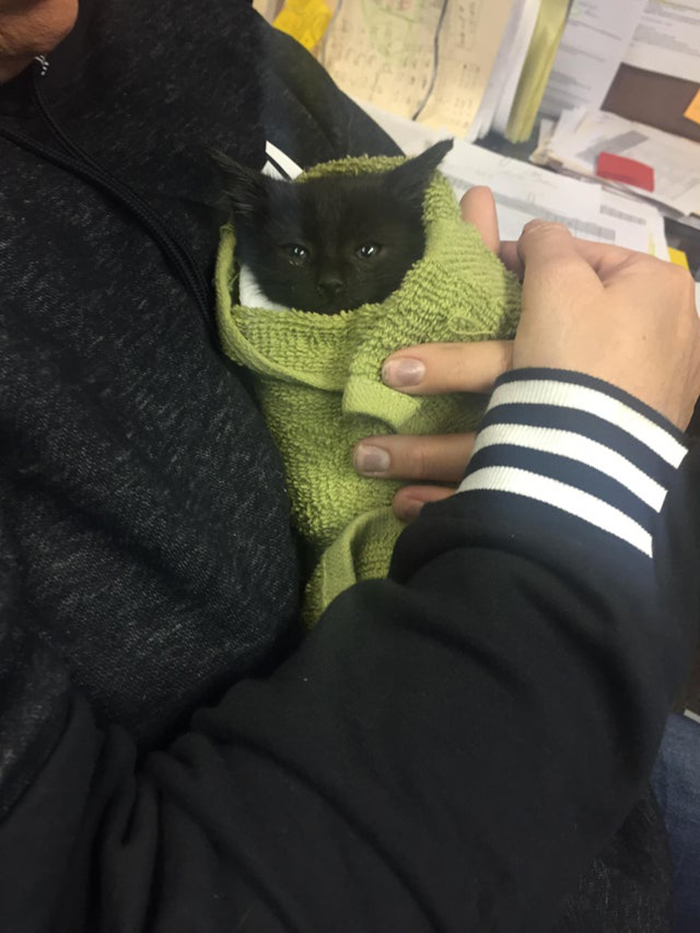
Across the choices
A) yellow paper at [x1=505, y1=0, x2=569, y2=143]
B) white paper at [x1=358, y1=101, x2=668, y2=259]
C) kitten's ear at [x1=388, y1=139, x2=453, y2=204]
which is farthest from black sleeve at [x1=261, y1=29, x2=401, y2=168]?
yellow paper at [x1=505, y1=0, x2=569, y2=143]

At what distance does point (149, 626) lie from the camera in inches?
16.7

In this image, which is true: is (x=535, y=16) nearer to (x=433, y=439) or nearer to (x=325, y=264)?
(x=325, y=264)

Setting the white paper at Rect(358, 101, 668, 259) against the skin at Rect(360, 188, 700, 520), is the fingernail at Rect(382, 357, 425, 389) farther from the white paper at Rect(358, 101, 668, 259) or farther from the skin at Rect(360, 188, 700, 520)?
the white paper at Rect(358, 101, 668, 259)

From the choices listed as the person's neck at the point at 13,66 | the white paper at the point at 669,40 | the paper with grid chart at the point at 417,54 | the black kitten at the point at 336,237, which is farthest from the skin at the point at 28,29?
the white paper at the point at 669,40

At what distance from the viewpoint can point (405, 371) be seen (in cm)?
58

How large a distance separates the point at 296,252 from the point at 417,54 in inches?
31.7

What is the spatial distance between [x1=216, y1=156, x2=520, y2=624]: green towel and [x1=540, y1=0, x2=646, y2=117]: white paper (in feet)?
3.02

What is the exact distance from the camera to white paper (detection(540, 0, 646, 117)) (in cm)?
129

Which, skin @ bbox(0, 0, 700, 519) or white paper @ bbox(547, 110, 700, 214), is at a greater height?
white paper @ bbox(547, 110, 700, 214)

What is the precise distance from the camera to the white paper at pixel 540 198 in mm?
1186

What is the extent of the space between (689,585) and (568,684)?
25 cm

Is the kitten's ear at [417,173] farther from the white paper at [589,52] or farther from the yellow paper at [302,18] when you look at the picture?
the white paper at [589,52]

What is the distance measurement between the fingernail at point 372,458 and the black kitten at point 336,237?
9.3 inches

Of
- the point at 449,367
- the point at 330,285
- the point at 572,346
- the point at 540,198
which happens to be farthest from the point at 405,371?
the point at 540,198
